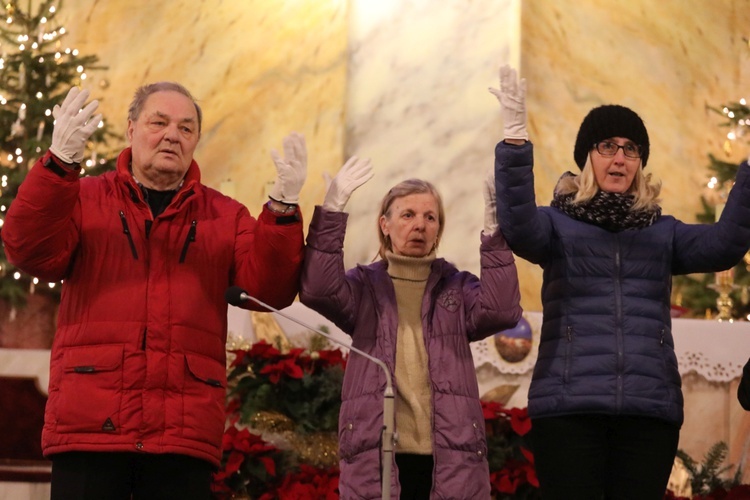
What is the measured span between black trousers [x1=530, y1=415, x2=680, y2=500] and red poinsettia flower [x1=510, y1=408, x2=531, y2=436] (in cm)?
134

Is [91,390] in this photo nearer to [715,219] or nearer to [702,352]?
[702,352]

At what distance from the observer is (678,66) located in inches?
356

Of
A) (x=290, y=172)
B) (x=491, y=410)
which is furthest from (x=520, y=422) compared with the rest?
(x=290, y=172)

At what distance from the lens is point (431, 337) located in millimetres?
3619

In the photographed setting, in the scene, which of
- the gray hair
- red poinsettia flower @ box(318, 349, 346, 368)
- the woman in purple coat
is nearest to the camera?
the gray hair

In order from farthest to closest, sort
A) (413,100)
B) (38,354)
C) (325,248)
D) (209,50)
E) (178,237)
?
1. (209,50)
2. (413,100)
3. (38,354)
4. (325,248)
5. (178,237)

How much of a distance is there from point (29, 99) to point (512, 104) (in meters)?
5.71

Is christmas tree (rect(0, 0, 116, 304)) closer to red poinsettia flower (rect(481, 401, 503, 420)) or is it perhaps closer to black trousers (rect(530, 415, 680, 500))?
red poinsettia flower (rect(481, 401, 503, 420))

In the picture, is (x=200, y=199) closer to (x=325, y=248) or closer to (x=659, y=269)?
(x=325, y=248)

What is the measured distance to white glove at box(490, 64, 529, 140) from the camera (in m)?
3.44

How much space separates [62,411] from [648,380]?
65.5 inches

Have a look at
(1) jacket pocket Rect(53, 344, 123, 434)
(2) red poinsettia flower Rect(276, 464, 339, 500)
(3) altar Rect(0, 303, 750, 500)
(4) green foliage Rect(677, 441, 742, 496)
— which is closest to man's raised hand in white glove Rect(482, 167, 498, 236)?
(1) jacket pocket Rect(53, 344, 123, 434)

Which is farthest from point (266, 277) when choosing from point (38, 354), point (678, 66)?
point (678, 66)

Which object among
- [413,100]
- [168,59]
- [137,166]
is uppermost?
[168,59]
